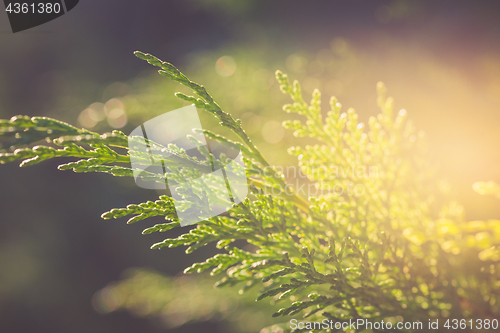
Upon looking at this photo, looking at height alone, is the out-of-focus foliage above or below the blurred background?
below

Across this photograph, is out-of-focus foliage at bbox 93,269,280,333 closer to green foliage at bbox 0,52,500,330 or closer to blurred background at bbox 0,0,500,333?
blurred background at bbox 0,0,500,333

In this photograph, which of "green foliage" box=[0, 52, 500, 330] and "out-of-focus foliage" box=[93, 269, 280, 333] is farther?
"out-of-focus foliage" box=[93, 269, 280, 333]

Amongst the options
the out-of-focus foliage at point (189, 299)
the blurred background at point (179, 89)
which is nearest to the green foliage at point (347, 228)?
the blurred background at point (179, 89)

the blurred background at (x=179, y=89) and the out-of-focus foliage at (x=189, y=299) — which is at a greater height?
the blurred background at (x=179, y=89)

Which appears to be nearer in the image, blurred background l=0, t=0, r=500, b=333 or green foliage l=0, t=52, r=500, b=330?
green foliage l=0, t=52, r=500, b=330

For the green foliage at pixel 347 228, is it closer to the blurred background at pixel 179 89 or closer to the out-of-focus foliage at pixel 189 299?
the blurred background at pixel 179 89

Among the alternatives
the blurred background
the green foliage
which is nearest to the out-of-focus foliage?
the blurred background

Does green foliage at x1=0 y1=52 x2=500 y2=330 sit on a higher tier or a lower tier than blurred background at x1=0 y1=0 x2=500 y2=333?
lower
